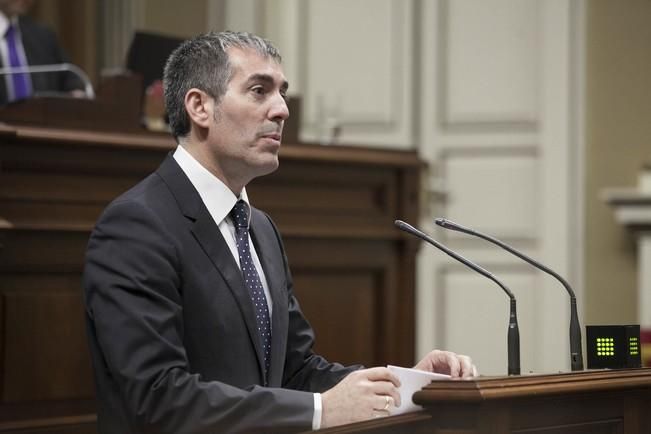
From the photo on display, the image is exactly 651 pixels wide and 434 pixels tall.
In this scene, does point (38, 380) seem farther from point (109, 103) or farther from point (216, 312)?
point (216, 312)

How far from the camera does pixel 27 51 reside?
551 centimetres

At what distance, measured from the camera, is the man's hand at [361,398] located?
198cm

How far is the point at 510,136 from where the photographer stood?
6148 millimetres

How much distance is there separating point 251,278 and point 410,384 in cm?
57

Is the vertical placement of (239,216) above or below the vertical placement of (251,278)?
above

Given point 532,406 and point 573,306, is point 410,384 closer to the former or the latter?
point 532,406

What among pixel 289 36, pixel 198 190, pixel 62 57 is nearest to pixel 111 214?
pixel 198 190

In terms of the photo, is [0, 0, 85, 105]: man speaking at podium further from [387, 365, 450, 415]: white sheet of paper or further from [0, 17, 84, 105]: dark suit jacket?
[387, 365, 450, 415]: white sheet of paper

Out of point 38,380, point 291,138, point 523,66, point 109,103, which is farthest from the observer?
point 523,66

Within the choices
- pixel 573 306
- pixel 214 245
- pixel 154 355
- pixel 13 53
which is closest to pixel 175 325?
pixel 154 355

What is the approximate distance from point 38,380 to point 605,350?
1699 millimetres

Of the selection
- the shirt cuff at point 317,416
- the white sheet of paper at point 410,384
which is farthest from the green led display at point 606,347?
the shirt cuff at point 317,416

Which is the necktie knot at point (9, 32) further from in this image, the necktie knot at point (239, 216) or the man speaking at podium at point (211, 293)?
the necktie knot at point (239, 216)

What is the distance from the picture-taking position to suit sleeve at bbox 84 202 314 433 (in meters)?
2.06
